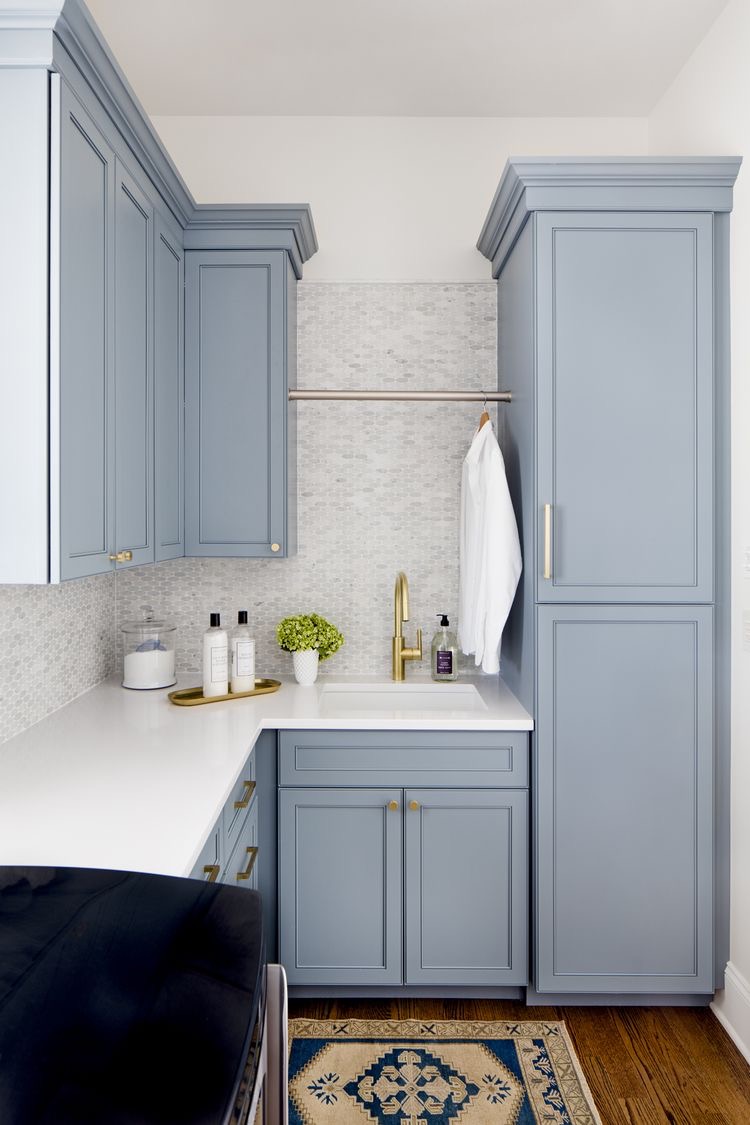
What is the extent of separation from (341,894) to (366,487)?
1343 millimetres

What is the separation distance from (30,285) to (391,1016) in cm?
208

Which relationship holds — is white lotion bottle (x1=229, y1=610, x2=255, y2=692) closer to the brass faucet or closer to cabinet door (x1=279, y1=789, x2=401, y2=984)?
cabinet door (x1=279, y1=789, x2=401, y2=984)

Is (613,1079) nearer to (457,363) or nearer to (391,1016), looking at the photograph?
(391,1016)

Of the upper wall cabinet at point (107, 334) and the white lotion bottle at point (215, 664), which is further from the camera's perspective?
the white lotion bottle at point (215, 664)

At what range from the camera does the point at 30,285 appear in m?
1.40

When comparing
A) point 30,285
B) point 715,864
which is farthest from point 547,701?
point 30,285

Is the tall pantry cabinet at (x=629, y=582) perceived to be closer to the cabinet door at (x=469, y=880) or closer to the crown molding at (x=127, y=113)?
the cabinet door at (x=469, y=880)

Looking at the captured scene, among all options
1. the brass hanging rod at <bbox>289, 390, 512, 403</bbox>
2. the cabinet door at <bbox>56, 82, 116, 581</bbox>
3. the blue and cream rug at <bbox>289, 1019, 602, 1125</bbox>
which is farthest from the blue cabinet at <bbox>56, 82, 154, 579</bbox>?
the blue and cream rug at <bbox>289, 1019, 602, 1125</bbox>

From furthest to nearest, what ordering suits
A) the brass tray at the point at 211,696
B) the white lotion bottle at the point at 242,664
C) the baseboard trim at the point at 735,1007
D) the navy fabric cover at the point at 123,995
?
the white lotion bottle at the point at 242,664, the brass tray at the point at 211,696, the baseboard trim at the point at 735,1007, the navy fabric cover at the point at 123,995

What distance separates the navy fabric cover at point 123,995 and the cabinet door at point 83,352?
63cm

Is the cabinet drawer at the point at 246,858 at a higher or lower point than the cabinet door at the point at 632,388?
lower

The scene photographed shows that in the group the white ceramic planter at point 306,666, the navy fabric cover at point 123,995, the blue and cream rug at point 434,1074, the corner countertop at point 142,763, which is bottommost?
the blue and cream rug at point 434,1074

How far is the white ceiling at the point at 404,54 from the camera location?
2.18 meters

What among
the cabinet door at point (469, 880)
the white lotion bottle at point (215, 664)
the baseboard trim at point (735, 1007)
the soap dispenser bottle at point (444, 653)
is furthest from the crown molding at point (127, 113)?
the baseboard trim at point (735, 1007)
